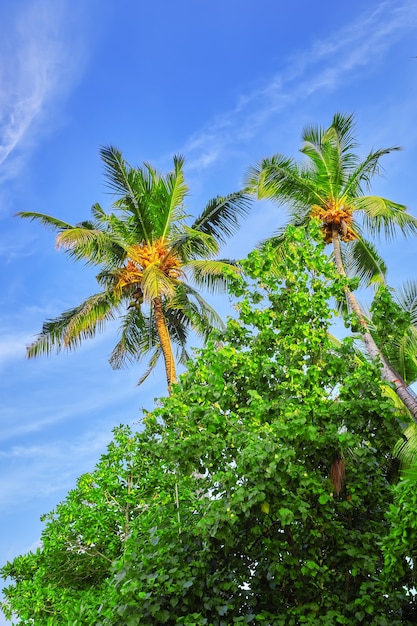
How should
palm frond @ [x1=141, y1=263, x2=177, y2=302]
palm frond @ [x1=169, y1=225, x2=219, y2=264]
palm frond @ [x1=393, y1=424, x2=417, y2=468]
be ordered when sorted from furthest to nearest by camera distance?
palm frond @ [x1=169, y1=225, x2=219, y2=264]
palm frond @ [x1=141, y1=263, x2=177, y2=302]
palm frond @ [x1=393, y1=424, x2=417, y2=468]

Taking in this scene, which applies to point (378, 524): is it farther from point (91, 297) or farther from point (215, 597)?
point (91, 297)

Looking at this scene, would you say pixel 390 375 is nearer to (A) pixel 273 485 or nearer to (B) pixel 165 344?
(B) pixel 165 344

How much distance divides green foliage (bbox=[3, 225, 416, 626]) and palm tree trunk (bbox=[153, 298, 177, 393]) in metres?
6.50

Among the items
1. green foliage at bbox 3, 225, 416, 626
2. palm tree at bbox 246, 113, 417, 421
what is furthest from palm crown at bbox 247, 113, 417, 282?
green foliage at bbox 3, 225, 416, 626

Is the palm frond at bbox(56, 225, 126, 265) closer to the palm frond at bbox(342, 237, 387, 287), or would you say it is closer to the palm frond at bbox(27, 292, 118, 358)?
the palm frond at bbox(27, 292, 118, 358)

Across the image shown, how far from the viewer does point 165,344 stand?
1641 centimetres

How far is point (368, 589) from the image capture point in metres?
6.69

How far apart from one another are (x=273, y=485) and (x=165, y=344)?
1030 centimetres

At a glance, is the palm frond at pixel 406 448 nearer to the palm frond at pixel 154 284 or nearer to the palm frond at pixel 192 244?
the palm frond at pixel 154 284

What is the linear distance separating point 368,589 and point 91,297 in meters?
12.7

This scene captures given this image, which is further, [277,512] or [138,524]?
[138,524]

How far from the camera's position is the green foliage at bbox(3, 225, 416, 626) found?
630cm

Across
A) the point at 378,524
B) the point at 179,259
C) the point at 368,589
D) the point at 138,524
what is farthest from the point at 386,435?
the point at 179,259

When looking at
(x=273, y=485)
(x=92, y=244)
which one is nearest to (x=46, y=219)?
(x=92, y=244)
